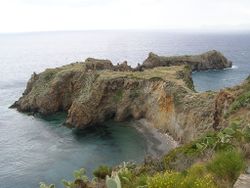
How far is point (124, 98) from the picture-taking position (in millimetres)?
78812

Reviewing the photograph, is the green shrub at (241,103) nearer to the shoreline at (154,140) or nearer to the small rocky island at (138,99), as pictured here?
the small rocky island at (138,99)

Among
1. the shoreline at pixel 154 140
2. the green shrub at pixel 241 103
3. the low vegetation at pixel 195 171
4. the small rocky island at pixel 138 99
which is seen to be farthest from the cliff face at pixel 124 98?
the low vegetation at pixel 195 171

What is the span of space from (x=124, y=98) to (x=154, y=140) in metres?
16.3

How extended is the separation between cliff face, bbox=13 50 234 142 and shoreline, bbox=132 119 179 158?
3.63ft

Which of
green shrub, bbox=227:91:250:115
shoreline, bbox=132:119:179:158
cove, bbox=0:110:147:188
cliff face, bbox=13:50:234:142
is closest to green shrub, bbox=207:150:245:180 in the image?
green shrub, bbox=227:91:250:115

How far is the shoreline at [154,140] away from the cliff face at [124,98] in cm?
111

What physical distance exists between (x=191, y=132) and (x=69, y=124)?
87.9 feet

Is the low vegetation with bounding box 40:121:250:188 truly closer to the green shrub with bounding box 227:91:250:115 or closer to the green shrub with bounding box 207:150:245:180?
the green shrub with bounding box 207:150:245:180

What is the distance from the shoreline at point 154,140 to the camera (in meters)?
59.9

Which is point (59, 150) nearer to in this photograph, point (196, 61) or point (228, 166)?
point (228, 166)

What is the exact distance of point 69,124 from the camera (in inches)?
3031

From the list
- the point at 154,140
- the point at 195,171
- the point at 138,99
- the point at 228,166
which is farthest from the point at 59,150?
the point at 228,166

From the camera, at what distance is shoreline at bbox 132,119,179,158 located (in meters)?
59.9

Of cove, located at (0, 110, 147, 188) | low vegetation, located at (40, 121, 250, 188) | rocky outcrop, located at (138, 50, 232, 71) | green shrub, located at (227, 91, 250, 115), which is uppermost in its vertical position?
low vegetation, located at (40, 121, 250, 188)
